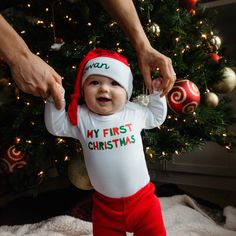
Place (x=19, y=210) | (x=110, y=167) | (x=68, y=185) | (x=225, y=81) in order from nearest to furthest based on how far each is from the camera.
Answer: (x=110, y=167) → (x=225, y=81) → (x=19, y=210) → (x=68, y=185)

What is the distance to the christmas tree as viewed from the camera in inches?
44.5

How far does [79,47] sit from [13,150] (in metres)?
0.43

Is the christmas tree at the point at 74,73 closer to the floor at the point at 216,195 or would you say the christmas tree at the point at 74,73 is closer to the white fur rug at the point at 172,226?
the white fur rug at the point at 172,226

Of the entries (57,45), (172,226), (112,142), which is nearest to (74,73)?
(57,45)

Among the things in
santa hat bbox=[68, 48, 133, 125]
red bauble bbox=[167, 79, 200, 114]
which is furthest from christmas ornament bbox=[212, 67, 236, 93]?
santa hat bbox=[68, 48, 133, 125]

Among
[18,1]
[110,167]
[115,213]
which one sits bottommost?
[115,213]

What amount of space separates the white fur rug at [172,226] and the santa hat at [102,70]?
0.56 m

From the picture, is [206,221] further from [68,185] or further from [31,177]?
[68,185]

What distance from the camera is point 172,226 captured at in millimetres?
1211

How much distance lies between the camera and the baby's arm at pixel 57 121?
763mm

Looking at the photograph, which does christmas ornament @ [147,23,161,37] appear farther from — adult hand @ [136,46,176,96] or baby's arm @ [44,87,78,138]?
baby's arm @ [44,87,78,138]

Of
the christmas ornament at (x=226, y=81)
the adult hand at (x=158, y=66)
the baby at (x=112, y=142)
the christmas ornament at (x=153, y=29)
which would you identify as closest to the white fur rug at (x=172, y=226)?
the baby at (x=112, y=142)

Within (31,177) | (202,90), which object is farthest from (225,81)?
(31,177)

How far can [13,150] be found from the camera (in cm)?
116
